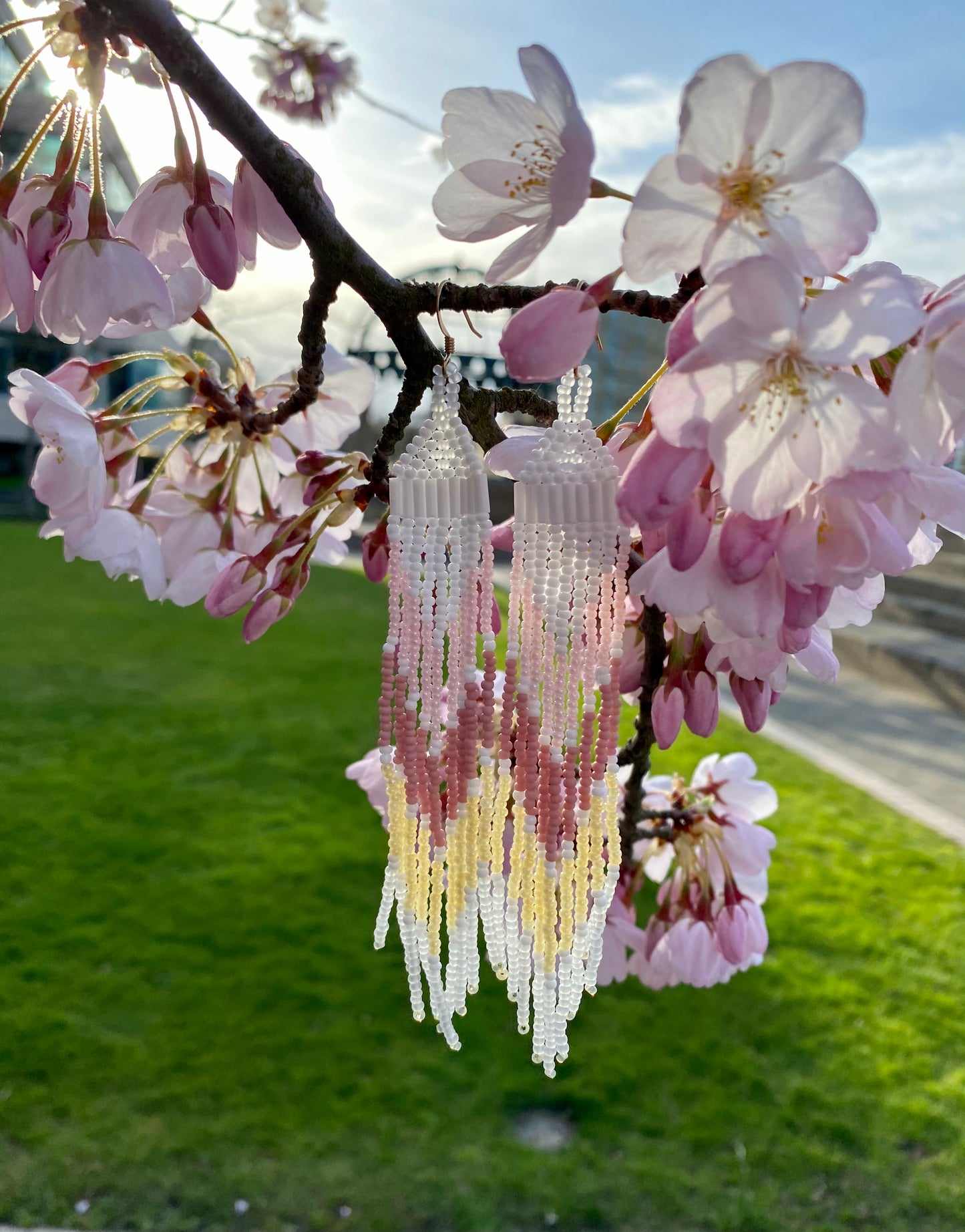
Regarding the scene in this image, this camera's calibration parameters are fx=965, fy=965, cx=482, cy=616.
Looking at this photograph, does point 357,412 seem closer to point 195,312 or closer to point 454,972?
point 195,312

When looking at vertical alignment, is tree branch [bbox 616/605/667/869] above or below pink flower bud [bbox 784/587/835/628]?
below

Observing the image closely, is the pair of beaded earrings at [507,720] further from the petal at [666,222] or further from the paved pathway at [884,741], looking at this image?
the paved pathway at [884,741]

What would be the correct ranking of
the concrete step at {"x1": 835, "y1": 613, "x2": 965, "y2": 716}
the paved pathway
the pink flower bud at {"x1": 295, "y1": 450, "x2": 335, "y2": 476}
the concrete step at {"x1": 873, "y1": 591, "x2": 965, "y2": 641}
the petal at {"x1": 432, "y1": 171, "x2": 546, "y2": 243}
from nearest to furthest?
the petal at {"x1": 432, "y1": 171, "x2": 546, "y2": 243} → the pink flower bud at {"x1": 295, "y1": 450, "x2": 335, "y2": 476} → the paved pathway → the concrete step at {"x1": 835, "y1": 613, "x2": 965, "y2": 716} → the concrete step at {"x1": 873, "y1": 591, "x2": 965, "y2": 641}

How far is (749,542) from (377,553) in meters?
0.28

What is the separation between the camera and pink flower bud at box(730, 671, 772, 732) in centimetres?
53

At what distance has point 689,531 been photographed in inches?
15.7

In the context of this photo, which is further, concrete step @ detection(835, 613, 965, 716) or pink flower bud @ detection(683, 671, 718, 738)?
concrete step @ detection(835, 613, 965, 716)

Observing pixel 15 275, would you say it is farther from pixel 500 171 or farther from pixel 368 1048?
pixel 368 1048

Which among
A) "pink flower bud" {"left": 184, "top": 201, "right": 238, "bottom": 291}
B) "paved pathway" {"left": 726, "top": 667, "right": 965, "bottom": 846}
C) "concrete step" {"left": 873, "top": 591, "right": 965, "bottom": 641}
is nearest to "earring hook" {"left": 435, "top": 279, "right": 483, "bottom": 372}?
"pink flower bud" {"left": 184, "top": 201, "right": 238, "bottom": 291}

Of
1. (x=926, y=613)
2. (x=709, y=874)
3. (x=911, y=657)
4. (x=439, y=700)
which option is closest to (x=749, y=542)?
(x=439, y=700)

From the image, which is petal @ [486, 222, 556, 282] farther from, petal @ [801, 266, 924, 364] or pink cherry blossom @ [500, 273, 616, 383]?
petal @ [801, 266, 924, 364]

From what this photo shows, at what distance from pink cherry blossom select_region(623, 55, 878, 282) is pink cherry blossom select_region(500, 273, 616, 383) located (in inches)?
2.0

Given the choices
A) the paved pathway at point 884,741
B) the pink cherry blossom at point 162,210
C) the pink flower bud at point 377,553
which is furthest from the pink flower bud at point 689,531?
the paved pathway at point 884,741

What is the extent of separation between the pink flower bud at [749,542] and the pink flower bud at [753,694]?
15 centimetres
